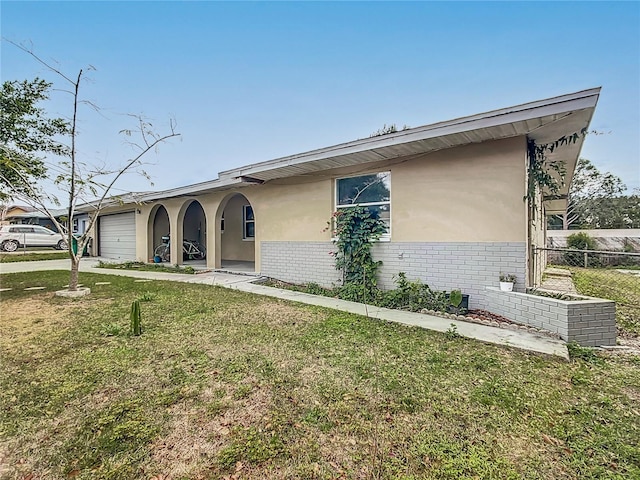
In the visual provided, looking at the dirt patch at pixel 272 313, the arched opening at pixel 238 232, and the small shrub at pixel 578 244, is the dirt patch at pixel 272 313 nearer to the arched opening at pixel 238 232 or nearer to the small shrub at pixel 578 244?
the arched opening at pixel 238 232

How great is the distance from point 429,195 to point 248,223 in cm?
873

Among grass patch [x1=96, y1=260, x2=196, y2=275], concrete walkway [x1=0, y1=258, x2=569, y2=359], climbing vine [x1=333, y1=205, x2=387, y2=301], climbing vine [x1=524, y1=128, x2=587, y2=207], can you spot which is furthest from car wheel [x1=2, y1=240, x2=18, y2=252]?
climbing vine [x1=524, y1=128, x2=587, y2=207]

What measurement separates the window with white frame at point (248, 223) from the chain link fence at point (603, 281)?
9.88 m

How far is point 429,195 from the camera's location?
6.18m

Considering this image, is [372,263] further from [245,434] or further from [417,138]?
[245,434]

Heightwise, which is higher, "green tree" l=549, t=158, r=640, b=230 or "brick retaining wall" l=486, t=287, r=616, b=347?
"green tree" l=549, t=158, r=640, b=230

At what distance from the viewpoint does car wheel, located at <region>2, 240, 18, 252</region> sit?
18.5 m

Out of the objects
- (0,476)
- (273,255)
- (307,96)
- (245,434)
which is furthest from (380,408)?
(307,96)

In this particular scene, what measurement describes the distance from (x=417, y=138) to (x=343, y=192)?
2517 millimetres

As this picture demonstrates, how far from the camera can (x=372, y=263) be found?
267 inches

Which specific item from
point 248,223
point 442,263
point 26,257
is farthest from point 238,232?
point 26,257

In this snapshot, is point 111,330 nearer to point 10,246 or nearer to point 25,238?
point 10,246

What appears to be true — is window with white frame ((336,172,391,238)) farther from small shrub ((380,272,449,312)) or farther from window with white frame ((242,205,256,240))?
window with white frame ((242,205,256,240))

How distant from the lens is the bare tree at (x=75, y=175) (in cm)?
625
